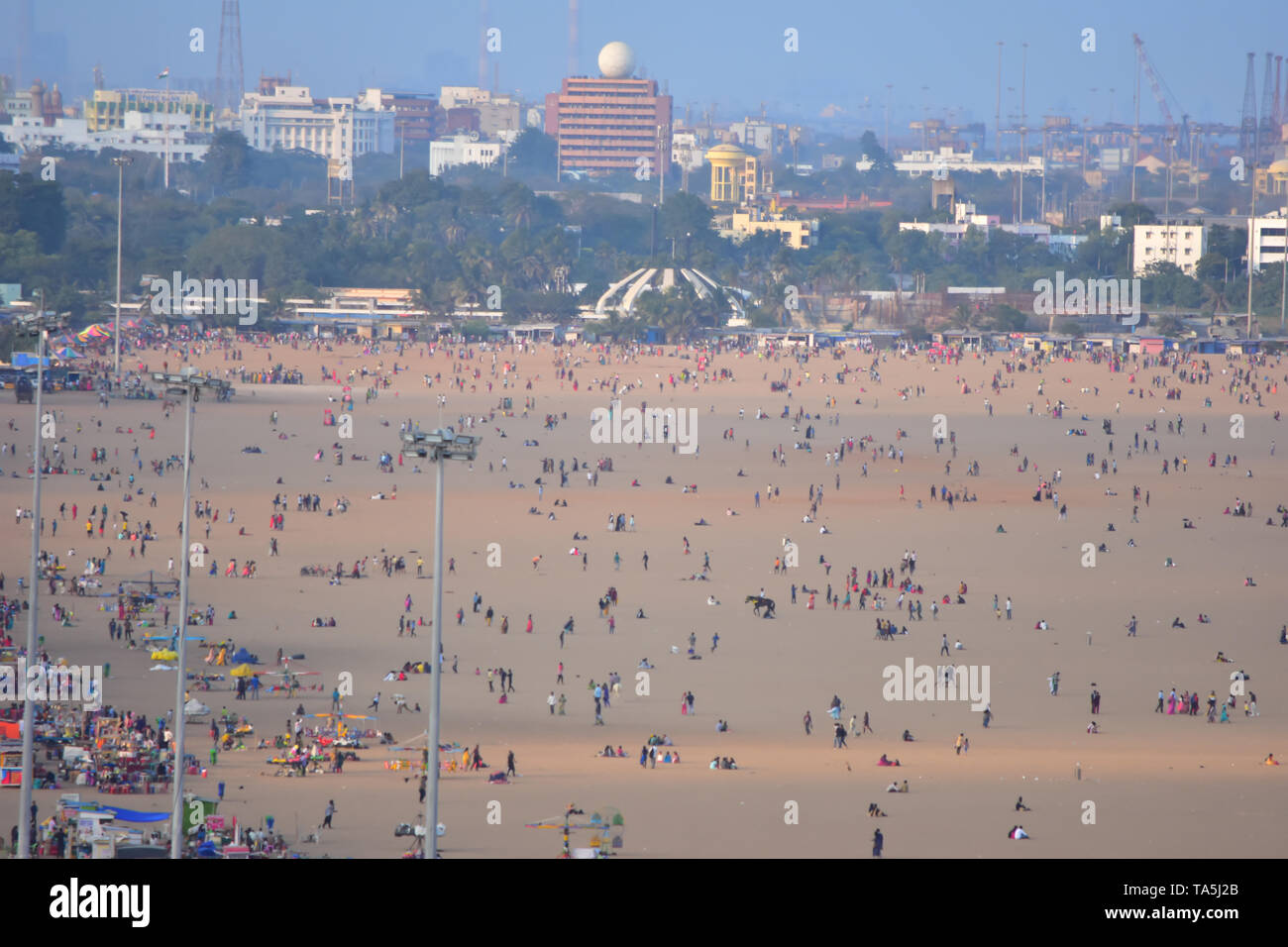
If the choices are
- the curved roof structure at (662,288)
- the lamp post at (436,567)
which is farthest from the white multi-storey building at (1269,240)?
the lamp post at (436,567)

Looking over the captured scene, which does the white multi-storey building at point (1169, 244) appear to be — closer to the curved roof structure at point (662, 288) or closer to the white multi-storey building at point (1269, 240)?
the white multi-storey building at point (1269, 240)

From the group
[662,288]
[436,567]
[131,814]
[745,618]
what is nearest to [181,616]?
[131,814]

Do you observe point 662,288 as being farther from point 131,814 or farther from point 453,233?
point 131,814

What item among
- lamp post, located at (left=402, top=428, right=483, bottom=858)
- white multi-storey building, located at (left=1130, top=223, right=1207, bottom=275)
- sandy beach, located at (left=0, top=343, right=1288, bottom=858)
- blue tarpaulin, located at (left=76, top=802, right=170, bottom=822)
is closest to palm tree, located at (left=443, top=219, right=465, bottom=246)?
white multi-storey building, located at (left=1130, top=223, right=1207, bottom=275)

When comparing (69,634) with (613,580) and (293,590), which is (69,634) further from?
(613,580)
